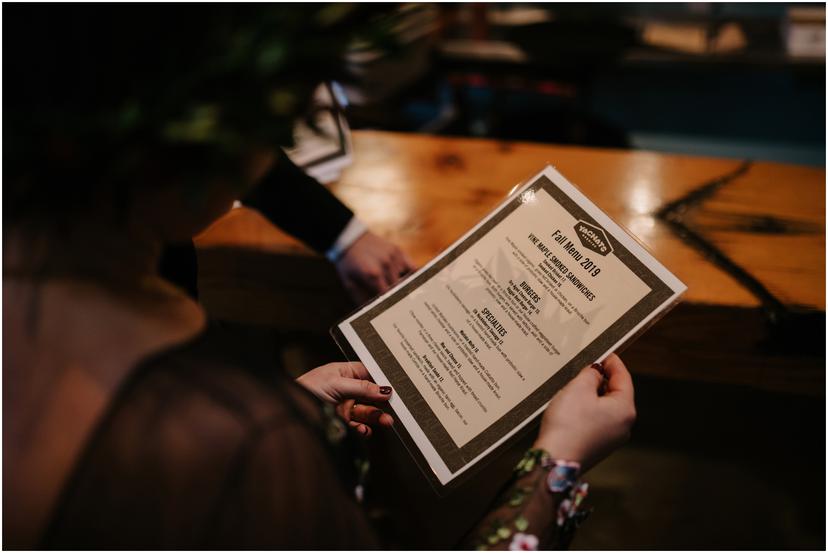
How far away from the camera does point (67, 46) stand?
0.48 m

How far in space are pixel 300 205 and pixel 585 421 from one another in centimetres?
72

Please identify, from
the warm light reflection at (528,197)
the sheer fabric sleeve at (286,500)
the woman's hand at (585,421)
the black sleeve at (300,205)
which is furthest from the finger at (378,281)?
the sheer fabric sleeve at (286,500)

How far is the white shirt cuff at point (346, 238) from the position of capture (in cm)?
116

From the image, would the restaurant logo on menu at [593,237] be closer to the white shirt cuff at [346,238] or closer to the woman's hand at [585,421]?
the woman's hand at [585,421]

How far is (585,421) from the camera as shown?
72cm

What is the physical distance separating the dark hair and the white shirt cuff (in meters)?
0.62

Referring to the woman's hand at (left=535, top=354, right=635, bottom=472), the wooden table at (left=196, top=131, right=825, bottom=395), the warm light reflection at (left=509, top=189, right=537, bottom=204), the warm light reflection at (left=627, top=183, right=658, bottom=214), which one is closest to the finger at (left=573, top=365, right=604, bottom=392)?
the woman's hand at (left=535, top=354, right=635, bottom=472)

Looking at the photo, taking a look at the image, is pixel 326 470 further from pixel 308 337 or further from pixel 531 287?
pixel 308 337

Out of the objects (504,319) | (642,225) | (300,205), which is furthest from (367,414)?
(642,225)

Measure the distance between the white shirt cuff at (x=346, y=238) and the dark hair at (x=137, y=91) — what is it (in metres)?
0.62

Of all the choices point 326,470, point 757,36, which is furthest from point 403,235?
point 757,36

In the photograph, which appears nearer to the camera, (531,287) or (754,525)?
(531,287)

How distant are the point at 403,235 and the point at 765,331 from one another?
0.71 m

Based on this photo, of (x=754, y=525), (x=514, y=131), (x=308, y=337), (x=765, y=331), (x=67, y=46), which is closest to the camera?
(x=67, y=46)
